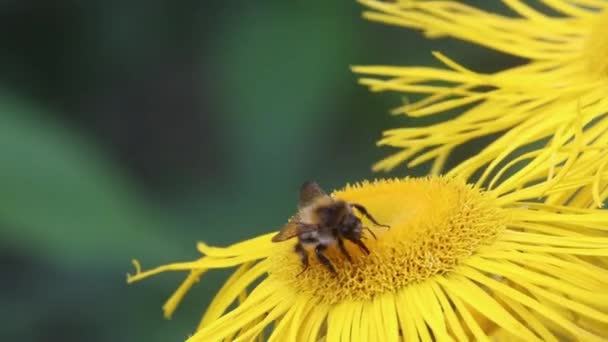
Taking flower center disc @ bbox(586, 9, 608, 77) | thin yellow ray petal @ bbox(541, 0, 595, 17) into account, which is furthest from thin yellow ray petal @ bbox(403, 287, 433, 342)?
thin yellow ray petal @ bbox(541, 0, 595, 17)

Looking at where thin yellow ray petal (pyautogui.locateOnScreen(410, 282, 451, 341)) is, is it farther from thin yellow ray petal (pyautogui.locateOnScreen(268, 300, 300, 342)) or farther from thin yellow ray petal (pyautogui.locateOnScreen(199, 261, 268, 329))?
thin yellow ray petal (pyautogui.locateOnScreen(199, 261, 268, 329))

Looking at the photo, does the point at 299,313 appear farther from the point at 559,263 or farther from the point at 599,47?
the point at 599,47

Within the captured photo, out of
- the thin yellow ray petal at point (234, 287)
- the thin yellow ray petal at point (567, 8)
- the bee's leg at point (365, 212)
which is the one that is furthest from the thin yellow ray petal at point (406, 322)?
the thin yellow ray petal at point (567, 8)

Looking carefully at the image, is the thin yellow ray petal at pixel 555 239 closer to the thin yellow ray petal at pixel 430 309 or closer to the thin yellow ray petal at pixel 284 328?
the thin yellow ray petal at pixel 430 309

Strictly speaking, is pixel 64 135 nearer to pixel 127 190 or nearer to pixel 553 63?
pixel 127 190

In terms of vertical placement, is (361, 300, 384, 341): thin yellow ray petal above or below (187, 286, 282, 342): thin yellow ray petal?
below

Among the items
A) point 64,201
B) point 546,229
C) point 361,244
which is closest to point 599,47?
point 546,229

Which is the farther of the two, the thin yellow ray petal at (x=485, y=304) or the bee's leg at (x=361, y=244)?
the bee's leg at (x=361, y=244)
